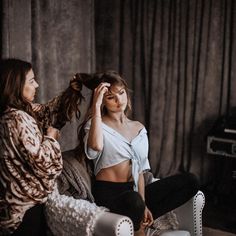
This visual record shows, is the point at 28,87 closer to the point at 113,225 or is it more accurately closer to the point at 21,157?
the point at 21,157

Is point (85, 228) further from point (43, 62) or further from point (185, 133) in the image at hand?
point (185, 133)

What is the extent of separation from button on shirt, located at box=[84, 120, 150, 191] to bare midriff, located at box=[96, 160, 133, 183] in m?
0.02

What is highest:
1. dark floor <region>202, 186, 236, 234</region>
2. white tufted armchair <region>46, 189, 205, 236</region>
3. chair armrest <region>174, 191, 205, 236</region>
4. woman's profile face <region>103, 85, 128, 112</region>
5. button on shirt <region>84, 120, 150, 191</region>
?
woman's profile face <region>103, 85, 128, 112</region>

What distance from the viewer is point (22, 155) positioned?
1.92 metres

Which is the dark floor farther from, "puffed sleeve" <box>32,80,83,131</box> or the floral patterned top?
the floral patterned top

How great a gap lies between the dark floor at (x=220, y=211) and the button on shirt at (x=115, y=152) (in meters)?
1.15

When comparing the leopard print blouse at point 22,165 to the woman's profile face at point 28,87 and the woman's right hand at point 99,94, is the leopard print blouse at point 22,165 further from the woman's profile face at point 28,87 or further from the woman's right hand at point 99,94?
the woman's right hand at point 99,94

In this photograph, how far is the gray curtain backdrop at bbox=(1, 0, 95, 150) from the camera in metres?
3.05

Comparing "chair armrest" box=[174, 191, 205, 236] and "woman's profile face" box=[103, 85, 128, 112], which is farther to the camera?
"chair armrest" box=[174, 191, 205, 236]

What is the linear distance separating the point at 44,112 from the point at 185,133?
1.89 meters

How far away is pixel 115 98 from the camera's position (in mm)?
2348

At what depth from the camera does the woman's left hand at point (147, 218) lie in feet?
7.53

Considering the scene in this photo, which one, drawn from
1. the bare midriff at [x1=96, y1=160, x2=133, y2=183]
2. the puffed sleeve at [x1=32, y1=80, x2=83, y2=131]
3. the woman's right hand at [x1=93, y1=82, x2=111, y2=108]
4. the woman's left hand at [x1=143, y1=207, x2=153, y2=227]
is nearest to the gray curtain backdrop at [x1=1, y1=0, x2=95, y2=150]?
the puffed sleeve at [x1=32, y1=80, x2=83, y2=131]

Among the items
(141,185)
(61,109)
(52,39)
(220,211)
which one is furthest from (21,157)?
(220,211)
